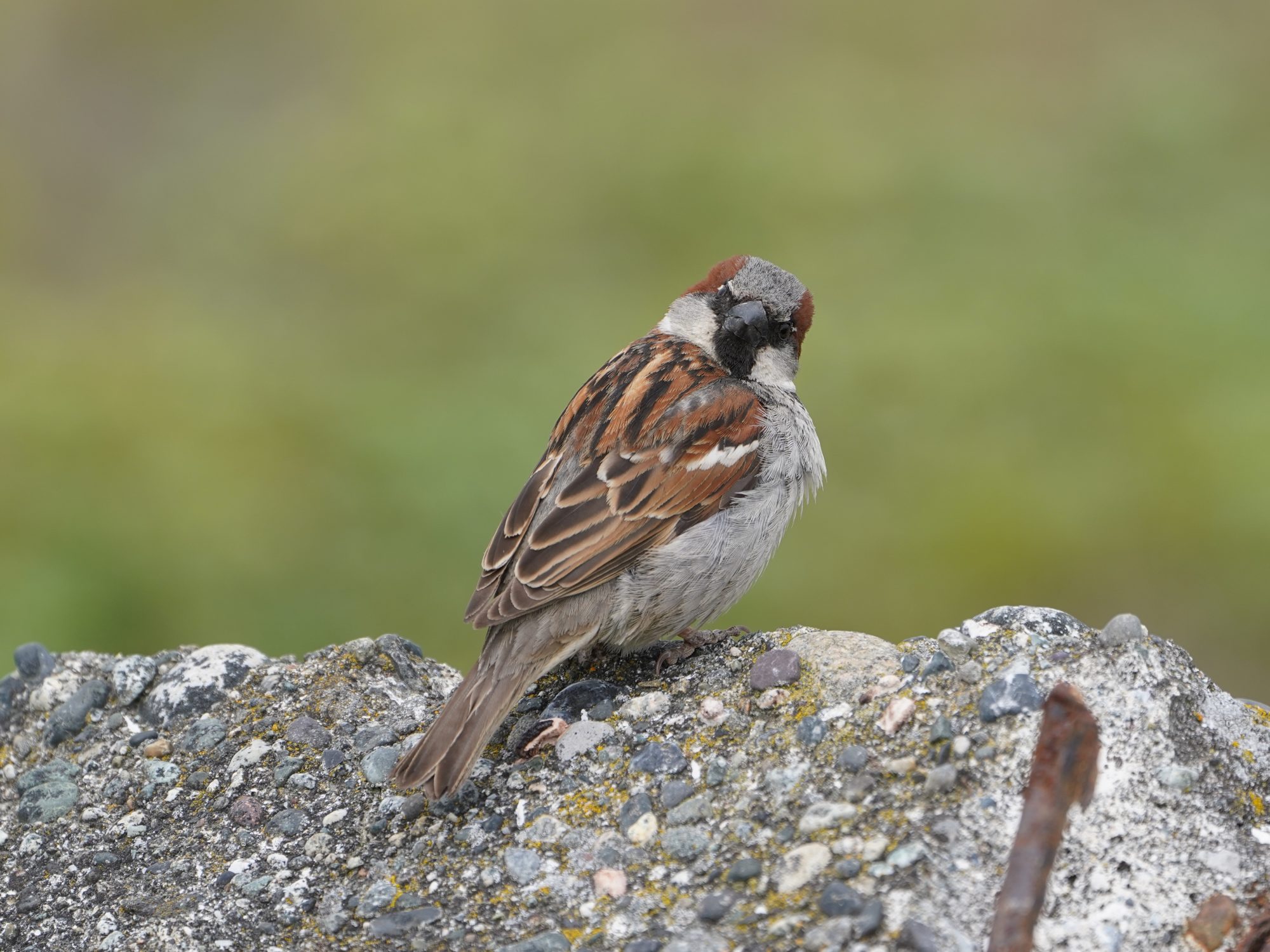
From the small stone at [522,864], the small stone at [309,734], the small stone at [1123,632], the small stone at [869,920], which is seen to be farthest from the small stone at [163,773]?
the small stone at [1123,632]

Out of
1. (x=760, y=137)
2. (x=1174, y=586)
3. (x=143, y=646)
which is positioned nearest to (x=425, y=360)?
(x=143, y=646)

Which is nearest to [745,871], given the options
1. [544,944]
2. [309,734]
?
[544,944]

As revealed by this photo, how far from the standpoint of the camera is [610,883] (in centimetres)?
295

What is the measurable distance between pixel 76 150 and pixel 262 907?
10.4m

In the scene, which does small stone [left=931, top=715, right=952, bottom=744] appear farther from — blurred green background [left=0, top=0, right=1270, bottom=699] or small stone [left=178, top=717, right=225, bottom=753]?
blurred green background [left=0, top=0, right=1270, bottom=699]

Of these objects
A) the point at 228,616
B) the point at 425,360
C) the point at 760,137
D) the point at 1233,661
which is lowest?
the point at 228,616

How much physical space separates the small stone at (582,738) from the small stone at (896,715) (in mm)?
693

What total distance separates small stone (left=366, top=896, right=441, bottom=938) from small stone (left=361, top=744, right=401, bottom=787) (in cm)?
53

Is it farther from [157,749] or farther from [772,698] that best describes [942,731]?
[157,749]

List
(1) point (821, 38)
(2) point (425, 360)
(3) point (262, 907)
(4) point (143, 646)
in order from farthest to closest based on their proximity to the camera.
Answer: (1) point (821, 38) → (2) point (425, 360) → (4) point (143, 646) → (3) point (262, 907)

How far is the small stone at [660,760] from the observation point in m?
3.26

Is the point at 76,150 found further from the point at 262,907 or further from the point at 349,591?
the point at 262,907

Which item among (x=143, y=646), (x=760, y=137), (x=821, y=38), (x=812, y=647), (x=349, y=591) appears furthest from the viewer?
(x=821, y=38)

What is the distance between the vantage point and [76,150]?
12.0 meters
